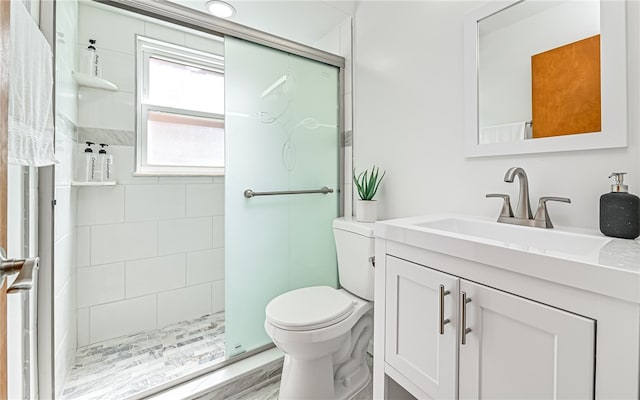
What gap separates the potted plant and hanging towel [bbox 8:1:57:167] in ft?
4.21

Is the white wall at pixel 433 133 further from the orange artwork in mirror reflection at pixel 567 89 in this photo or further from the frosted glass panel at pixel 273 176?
the frosted glass panel at pixel 273 176

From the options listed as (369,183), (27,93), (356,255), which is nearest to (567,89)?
(369,183)

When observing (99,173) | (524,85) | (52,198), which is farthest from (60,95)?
(524,85)

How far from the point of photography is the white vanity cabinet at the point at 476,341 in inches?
22.7

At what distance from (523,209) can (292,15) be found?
5.34 feet

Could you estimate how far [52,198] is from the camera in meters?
1.10

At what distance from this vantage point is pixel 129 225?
188cm

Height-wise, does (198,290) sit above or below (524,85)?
below

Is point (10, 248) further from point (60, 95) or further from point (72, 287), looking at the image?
point (72, 287)

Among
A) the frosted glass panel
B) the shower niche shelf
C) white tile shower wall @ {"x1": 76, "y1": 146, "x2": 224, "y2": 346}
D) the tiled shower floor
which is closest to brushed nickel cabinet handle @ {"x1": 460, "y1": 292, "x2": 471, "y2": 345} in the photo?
the frosted glass panel

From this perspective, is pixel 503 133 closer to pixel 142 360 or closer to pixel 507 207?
pixel 507 207

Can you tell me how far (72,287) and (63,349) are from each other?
15.1 inches

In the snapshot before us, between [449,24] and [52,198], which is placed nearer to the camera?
[52,198]

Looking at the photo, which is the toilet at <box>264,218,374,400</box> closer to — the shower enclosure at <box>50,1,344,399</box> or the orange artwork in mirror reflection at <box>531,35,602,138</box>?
the shower enclosure at <box>50,1,344,399</box>
